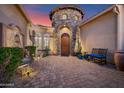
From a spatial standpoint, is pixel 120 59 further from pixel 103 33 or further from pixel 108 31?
pixel 103 33

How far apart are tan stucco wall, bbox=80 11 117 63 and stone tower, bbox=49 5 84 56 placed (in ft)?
6.91

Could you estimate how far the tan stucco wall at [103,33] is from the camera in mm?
6379

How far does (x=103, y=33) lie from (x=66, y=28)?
5.22m

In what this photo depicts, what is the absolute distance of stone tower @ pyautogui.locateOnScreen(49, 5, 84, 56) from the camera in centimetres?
1163

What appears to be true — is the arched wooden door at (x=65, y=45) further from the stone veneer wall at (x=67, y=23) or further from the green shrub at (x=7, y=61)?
the green shrub at (x=7, y=61)

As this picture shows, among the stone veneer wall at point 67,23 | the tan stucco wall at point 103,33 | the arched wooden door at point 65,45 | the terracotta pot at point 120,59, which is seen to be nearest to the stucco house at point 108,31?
the tan stucco wall at point 103,33

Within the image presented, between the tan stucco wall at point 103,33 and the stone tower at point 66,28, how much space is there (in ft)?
6.91

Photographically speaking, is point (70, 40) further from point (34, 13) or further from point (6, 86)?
point (6, 86)

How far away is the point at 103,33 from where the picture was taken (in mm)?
7289

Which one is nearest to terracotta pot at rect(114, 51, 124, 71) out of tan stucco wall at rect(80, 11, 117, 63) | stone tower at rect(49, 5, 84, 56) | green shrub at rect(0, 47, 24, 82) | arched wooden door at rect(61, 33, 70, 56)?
tan stucco wall at rect(80, 11, 117, 63)

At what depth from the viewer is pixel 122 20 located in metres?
5.48

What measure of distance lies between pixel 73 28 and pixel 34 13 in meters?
4.77

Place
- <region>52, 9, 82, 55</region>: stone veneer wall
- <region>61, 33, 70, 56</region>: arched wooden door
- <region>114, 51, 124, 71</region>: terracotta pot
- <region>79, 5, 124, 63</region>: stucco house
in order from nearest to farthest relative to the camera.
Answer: <region>114, 51, 124, 71</region>: terracotta pot → <region>79, 5, 124, 63</region>: stucco house → <region>52, 9, 82, 55</region>: stone veneer wall → <region>61, 33, 70, 56</region>: arched wooden door

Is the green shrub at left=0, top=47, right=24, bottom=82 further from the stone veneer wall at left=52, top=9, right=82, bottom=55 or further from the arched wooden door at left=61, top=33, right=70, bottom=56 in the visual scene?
the arched wooden door at left=61, top=33, right=70, bottom=56
